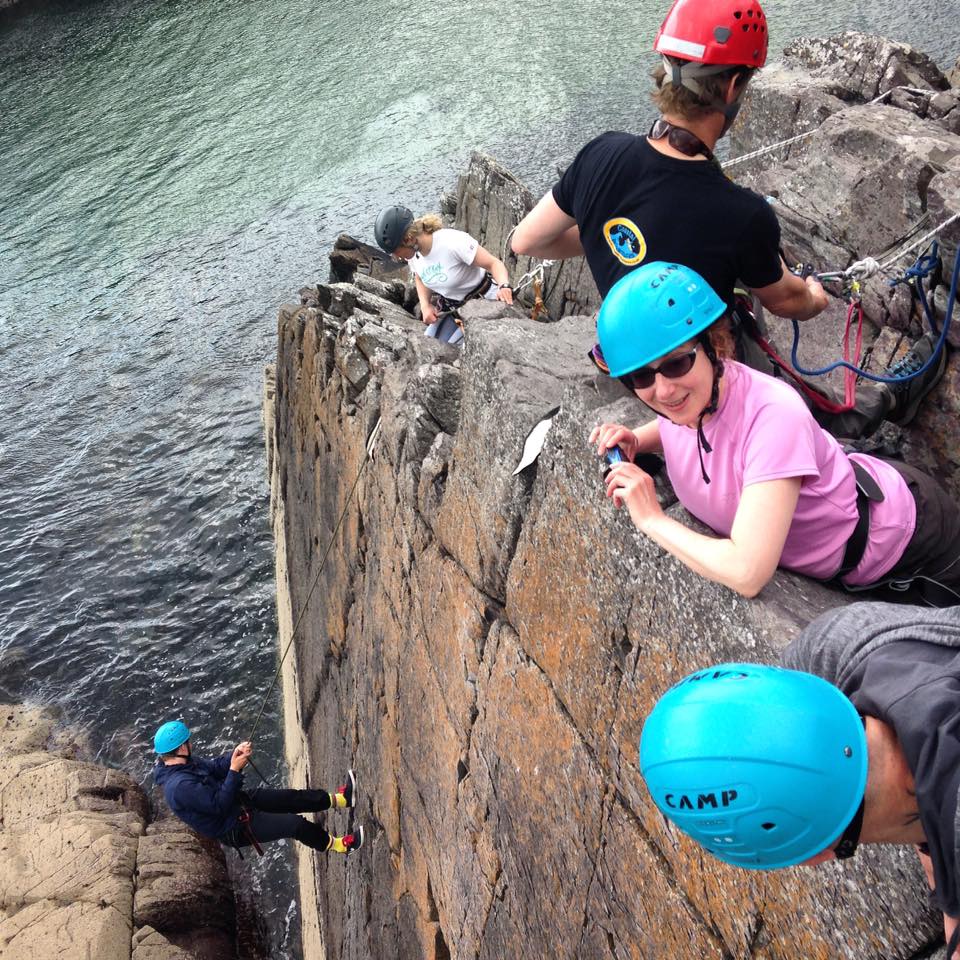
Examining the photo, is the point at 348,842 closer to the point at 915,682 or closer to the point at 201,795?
the point at 201,795

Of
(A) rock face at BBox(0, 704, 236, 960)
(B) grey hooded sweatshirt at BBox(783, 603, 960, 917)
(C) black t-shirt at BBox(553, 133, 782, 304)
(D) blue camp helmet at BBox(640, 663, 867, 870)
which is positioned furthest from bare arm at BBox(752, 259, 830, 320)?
(A) rock face at BBox(0, 704, 236, 960)

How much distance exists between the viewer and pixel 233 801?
1066 centimetres

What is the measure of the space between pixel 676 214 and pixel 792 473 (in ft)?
4.97

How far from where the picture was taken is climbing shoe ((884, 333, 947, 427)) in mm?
5273

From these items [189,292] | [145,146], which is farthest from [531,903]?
[145,146]

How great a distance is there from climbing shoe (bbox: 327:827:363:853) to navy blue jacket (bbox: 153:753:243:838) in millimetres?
1313

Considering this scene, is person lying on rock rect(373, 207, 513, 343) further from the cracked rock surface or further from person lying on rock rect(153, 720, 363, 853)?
person lying on rock rect(153, 720, 363, 853)

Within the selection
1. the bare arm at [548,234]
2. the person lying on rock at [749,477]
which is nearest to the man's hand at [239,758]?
the bare arm at [548,234]

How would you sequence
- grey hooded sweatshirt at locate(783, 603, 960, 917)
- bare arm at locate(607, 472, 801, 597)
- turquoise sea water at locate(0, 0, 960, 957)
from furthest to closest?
turquoise sea water at locate(0, 0, 960, 957), bare arm at locate(607, 472, 801, 597), grey hooded sweatshirt at locate(783, 603, 960, 917)

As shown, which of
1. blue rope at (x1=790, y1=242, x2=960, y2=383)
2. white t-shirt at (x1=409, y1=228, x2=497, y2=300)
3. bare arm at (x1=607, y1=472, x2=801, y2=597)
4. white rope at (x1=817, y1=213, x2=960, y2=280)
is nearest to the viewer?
bare arm at (x1=607, y1=472, x2=801, y2=597)

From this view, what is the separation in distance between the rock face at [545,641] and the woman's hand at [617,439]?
27cm

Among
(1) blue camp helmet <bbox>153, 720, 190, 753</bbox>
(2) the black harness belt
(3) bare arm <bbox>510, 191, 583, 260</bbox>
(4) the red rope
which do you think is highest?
(3) bare arm <bbox>510, 191, 583, 260</bbox>

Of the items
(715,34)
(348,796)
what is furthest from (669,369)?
(348,796)

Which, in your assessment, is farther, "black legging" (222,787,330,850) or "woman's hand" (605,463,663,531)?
"black legging" (222,787,330,850)
